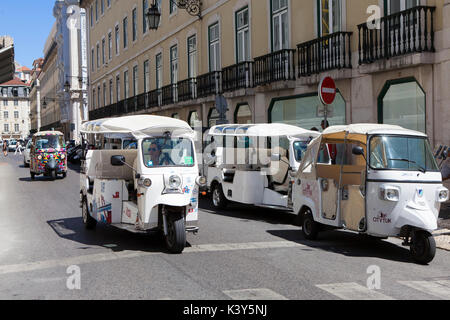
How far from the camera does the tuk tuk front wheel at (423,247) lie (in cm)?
812

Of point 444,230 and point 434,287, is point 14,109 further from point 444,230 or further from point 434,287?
point 434,287

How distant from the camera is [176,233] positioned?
8.57m

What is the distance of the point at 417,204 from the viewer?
8.39 meters

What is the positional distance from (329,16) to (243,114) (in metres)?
7.01

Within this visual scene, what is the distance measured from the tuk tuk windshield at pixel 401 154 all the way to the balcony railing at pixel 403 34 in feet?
19.7

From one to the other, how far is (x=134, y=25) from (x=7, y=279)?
33311 mm

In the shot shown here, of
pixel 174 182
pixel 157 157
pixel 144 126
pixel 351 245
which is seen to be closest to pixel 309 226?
pixel 351 245

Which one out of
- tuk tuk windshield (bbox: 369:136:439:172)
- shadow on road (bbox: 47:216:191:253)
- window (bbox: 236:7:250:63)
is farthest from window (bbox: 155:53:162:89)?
tuk tuk windshield (bbox: 369:136:439:172)

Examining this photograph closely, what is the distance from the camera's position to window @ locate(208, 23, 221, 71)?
2655cm

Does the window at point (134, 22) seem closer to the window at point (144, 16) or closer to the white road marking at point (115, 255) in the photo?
the window at point (144, 16)

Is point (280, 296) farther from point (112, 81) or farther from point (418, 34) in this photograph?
point (112, 81)

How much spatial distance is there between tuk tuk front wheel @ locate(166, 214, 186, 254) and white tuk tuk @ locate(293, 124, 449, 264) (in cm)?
248

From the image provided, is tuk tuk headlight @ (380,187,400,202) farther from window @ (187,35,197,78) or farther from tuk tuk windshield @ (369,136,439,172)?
window @ (187,35,197,78)
